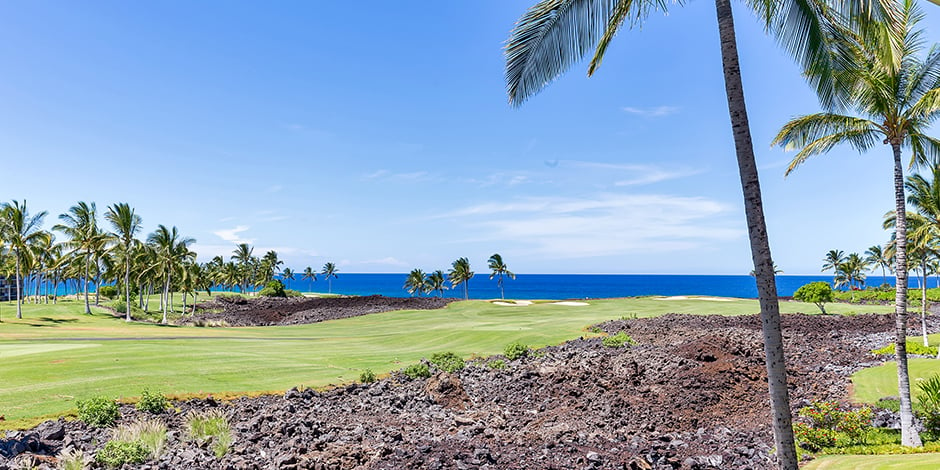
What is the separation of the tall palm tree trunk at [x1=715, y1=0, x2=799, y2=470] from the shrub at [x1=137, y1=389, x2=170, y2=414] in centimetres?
1555

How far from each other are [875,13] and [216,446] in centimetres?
1525

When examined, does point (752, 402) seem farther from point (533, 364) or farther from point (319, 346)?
point (319, 346)

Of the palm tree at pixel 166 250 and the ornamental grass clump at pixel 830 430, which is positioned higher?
the palm tree at pixel 166 250

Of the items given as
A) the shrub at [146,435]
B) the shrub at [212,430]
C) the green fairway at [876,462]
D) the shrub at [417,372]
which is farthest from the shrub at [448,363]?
the green fairway at [876,462]

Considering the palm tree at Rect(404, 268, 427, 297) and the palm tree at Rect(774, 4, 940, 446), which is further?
the palm tree at Rect(404, 268, 427, 297)

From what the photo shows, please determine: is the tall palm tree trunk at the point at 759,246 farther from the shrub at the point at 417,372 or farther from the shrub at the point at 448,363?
the shrub at the point at 448,363

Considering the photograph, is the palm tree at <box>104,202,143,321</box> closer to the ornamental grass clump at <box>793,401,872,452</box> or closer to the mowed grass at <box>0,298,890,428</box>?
the mowed grass at <box>0,298,890,428</box>

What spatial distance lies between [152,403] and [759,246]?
52.9 ft

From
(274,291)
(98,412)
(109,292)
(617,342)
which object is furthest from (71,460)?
(109,292)

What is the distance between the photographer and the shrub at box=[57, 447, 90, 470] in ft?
32.5

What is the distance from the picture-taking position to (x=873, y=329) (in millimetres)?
32625

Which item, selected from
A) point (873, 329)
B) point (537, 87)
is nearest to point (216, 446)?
point (537, 87)

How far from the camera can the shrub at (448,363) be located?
21.5 m

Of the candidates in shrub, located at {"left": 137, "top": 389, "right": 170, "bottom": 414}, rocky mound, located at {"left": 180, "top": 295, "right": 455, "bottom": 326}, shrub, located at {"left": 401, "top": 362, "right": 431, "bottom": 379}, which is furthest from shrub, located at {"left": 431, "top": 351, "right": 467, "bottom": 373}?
rocky mound, located at {"left": 180, "top": 295, "right": 455, "bottom": 326}
